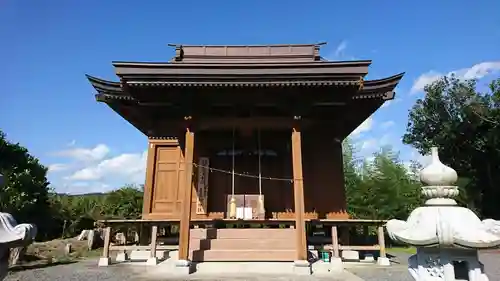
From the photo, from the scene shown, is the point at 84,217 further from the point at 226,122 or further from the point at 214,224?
the point at 226,122

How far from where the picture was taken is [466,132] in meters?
21.0

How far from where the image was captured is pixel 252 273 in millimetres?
6980

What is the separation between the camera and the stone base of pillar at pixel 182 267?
678 cm

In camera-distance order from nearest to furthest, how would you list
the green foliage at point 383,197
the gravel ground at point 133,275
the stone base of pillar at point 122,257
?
the gravel ground at point 133,275
the stone base of pillar at point 122,257
the green foliage at point 383,197

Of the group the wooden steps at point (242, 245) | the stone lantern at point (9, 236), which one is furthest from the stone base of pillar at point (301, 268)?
the stone lantern at point (9, 236)

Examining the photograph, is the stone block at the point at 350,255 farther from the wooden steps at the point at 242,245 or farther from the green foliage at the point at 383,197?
the green foliage at the point at 383,197

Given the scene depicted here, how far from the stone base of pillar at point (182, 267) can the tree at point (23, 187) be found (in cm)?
870

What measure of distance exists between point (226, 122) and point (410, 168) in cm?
2323

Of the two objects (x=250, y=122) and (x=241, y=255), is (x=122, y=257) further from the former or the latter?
(x=250, y=122)

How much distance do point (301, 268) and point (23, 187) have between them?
14.6m

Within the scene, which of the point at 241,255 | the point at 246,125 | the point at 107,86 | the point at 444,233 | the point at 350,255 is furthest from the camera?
the point at 107,86

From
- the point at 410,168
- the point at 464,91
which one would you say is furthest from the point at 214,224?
the point at 410,168

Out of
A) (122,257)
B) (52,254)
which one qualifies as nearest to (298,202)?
(122,257)

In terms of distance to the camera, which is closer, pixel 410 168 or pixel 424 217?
pixel 424 217
